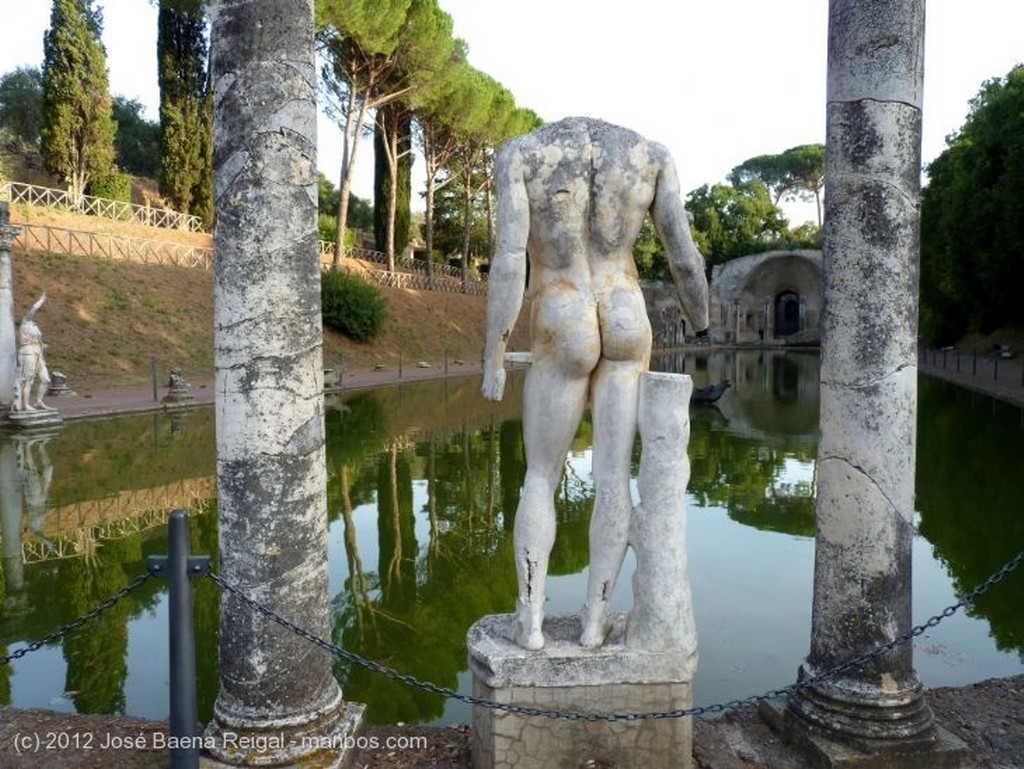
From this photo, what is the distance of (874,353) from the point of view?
3.25 m

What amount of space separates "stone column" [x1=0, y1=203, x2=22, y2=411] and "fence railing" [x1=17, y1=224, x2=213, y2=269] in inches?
299

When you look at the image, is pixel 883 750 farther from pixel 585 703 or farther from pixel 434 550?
pixel 434 550

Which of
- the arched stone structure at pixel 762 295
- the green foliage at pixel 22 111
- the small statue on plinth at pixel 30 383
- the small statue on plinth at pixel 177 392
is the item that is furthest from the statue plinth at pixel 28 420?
the arched stone structure at pixel 762 295

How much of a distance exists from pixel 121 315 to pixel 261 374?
20.4 meters

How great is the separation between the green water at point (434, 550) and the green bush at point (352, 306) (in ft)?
43.2

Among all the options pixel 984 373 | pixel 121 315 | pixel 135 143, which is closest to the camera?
pixel 121 315

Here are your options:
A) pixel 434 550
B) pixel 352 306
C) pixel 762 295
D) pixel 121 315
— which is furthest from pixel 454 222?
pixel 434 550

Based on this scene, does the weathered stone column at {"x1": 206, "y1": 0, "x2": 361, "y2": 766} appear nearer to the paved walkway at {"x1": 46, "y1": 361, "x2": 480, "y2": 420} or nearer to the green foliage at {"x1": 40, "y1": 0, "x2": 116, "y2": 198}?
the paved walkway at {"x1": 46, "y1": 361, "x2": 480, "y2": 420}

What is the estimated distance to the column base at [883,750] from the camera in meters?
3.07

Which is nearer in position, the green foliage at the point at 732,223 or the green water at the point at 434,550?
the green water at the point at 434,550

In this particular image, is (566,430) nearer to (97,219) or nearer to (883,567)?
(883,567)

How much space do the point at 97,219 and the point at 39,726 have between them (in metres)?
25.4

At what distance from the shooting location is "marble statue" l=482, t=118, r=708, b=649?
2.96m

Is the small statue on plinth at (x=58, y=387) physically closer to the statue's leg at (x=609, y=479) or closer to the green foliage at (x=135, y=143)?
the statue's leg at (x=609, y=479)
